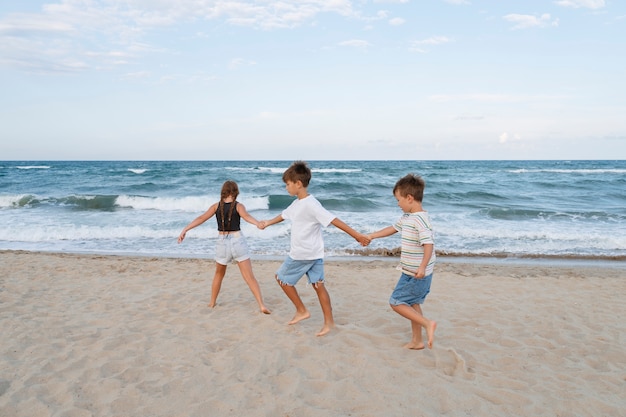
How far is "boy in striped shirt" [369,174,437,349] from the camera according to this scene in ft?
12.5

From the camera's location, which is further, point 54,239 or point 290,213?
point 54,239

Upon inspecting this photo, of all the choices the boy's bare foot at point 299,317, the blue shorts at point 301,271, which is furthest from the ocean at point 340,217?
the blue shorts at point 301,271

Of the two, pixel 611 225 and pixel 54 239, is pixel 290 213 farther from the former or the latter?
pixel 611 225

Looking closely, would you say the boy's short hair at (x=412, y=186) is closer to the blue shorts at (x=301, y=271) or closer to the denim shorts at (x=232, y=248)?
the blue shorts at (x=301, y=271)

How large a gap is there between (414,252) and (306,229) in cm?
109

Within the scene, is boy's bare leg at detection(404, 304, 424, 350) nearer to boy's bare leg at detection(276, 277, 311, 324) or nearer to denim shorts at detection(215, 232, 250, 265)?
boy's bare leg at detection(276, 277, 311, 324)

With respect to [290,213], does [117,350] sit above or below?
below

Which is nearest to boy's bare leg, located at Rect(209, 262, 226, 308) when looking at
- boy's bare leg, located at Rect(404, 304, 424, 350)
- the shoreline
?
boy's bare leg, located at Rect(404, 304, 424, 350)

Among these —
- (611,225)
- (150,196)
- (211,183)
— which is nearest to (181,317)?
(611,225)

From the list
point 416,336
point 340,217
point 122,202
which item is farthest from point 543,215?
point 122,202

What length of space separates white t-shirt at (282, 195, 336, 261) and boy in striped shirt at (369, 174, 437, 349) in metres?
0.74

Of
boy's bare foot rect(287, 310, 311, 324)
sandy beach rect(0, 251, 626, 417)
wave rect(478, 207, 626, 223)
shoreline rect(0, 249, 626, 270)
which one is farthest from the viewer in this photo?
wave rect(478, 207, 626, 223)

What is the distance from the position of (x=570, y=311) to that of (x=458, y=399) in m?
3.08

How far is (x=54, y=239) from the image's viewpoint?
11945 mm
